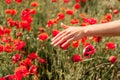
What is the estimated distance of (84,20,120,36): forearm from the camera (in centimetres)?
162

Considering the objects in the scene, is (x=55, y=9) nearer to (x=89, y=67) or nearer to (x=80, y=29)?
(x=89, y=67)

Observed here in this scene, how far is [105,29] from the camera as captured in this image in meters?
1.63

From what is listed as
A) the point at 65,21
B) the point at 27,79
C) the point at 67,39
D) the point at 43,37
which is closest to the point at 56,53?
the point at 43,37

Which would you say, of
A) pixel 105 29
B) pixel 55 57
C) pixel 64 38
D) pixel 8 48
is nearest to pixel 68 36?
pixel 64 38

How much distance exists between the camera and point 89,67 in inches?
101

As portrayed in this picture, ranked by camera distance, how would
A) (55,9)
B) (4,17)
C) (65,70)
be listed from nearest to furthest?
(65,70) < (4,17) < (55,9)

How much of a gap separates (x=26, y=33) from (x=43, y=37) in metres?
0.47

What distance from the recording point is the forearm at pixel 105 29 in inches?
63.8

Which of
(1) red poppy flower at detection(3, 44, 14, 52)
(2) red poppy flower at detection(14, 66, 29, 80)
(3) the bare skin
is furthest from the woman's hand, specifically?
(1) red poppy flower at detection(3, 44, 14, 52)

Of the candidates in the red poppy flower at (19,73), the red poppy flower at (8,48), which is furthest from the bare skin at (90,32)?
the red poppy flower at (8,48)

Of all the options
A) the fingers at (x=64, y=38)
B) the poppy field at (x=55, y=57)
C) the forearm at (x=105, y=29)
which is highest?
the forearm at (x=105, y=29)

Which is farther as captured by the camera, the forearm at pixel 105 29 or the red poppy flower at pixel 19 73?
the red poppy flower at pixel 19 73

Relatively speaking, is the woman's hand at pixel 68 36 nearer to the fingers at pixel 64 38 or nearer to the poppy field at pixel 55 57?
the fingers at pixel 64 38

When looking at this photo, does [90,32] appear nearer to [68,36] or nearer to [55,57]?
[68,36]
